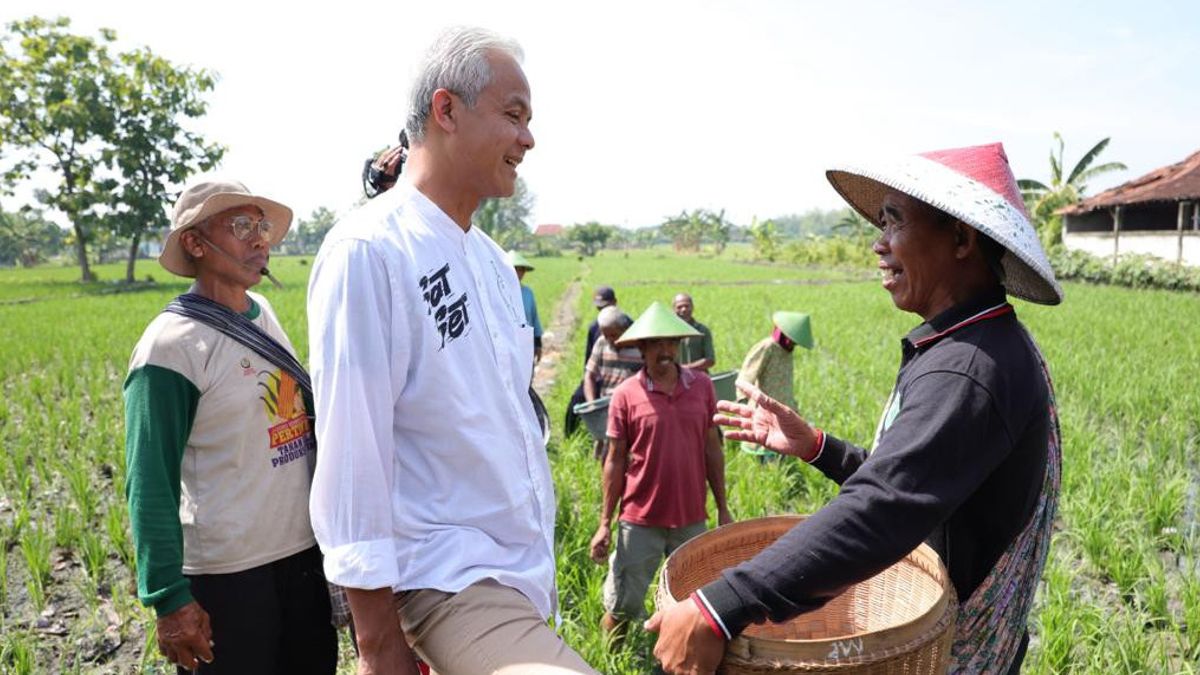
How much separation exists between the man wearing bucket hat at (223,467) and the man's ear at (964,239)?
1523 mm

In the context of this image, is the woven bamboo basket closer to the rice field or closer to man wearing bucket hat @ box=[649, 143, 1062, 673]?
man wearing bucket hat @ box=[649, 143, 1062, 673]

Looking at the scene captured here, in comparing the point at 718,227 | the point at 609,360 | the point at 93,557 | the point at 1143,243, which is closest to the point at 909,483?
the point at 609,360

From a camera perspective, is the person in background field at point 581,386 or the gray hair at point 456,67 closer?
the gray hair at point 456,67

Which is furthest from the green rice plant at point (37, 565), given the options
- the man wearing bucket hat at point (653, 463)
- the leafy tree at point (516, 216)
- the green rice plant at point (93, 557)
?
the leafy tree at point (516, 216)

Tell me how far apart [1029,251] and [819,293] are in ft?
62.7

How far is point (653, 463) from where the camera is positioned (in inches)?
113

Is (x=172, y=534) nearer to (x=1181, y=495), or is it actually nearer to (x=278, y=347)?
(x=278, y=347)

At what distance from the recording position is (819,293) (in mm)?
19562

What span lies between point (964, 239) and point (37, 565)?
12.7 feet

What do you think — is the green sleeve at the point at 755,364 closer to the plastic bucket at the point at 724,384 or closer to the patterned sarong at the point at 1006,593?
the plastic bucket at the point at 724,384

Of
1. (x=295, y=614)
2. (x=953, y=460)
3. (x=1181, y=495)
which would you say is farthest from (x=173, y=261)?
(x=1181, y=495)

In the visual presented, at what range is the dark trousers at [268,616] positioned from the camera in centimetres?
172

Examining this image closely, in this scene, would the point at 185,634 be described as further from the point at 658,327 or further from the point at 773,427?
the point at 658,327

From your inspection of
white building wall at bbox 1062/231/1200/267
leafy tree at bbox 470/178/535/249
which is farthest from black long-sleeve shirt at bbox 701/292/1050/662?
leafy tree at bbox 470/178/535/249
